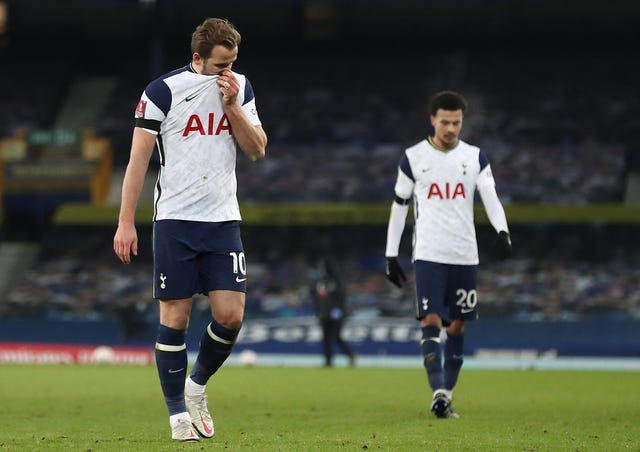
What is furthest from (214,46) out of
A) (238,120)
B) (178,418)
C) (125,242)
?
(178,418)

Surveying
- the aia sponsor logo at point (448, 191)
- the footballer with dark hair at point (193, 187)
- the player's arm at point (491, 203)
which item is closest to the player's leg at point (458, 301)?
the player's arm at point (491, 203)

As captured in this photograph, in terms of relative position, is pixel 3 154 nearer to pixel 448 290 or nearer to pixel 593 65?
pixel 593 65

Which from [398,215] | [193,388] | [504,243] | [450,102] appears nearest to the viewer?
[193,388]

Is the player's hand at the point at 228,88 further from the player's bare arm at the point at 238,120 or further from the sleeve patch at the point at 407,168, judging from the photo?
the sleeve patch at the point at 407,168

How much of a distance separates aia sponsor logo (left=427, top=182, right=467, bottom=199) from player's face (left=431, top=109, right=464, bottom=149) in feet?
1.15

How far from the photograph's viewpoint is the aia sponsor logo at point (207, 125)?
7.43 metres

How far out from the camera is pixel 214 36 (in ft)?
23.8

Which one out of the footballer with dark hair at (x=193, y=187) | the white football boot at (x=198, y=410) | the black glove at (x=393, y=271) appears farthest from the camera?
the black glove at (x=393, y=271)

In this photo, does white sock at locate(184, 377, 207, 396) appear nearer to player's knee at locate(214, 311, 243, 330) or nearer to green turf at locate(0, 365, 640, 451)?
green turf at locate(0, 365, 640, 451)

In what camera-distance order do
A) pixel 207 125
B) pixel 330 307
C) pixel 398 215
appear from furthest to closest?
pixel 330 307
pixel 398 215
pixel 207 125

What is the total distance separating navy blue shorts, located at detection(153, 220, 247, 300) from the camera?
24.1 feet

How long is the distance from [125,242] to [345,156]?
2659 centimetres

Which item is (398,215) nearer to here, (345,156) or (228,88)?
(228,88)

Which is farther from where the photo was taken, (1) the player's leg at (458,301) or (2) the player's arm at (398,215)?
(2) the player's arm at (398,215)
